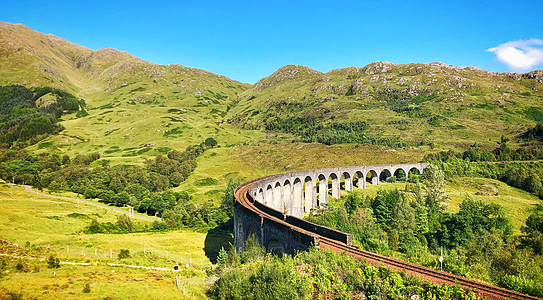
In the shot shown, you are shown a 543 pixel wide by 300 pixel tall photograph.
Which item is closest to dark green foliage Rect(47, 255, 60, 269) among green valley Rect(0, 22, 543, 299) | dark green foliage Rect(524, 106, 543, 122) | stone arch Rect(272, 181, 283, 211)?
green valley Rect(0, 22, 543, 299)

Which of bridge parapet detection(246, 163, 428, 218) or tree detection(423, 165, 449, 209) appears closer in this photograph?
Answer: bridge parapet detection(246, 163, 428, 218)

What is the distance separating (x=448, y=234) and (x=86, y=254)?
5830 cm

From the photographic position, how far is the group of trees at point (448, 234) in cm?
2961

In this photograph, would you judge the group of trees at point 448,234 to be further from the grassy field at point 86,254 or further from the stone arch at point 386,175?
the stone arch at point 386,175

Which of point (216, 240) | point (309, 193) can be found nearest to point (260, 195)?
point (216, 240)

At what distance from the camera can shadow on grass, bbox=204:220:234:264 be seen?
5372 cm

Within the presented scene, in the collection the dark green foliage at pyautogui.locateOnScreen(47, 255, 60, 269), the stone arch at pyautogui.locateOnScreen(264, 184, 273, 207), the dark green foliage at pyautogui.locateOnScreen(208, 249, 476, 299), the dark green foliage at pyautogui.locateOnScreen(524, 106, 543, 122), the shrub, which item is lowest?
the shrub

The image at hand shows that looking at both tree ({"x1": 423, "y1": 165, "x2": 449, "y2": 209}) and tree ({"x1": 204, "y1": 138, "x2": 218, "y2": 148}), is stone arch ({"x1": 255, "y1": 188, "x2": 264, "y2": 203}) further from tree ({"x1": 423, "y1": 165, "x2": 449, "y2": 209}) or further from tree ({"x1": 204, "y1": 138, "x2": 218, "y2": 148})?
tree ({"x1": 204, "y1": 138, "x2": 218, "y2": 148})

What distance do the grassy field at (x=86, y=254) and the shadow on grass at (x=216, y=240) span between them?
197mm

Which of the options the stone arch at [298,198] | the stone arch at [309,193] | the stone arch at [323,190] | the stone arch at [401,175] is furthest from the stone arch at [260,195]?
the stone arch at [401,175]

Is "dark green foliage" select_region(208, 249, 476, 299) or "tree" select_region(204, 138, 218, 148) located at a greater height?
"tree" select_region(204, 138, 218, 148)

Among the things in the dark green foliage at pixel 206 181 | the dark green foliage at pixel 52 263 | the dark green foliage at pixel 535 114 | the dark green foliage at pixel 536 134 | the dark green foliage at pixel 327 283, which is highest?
the dark green foliage at pixel 535 114

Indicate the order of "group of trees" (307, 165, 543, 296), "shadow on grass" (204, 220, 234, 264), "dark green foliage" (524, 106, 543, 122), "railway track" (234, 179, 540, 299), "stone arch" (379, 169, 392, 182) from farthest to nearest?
"dark green foliage" (524, 106, 543, 122) < "stone arch" (379, 169, 392, 182) < "shadow on grass" (204, 220, 234, 264) < "group of trees" (307, 165, 543, 296) < "railway track" (234, 179, 540, 299)

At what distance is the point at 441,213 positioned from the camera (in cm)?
6669
